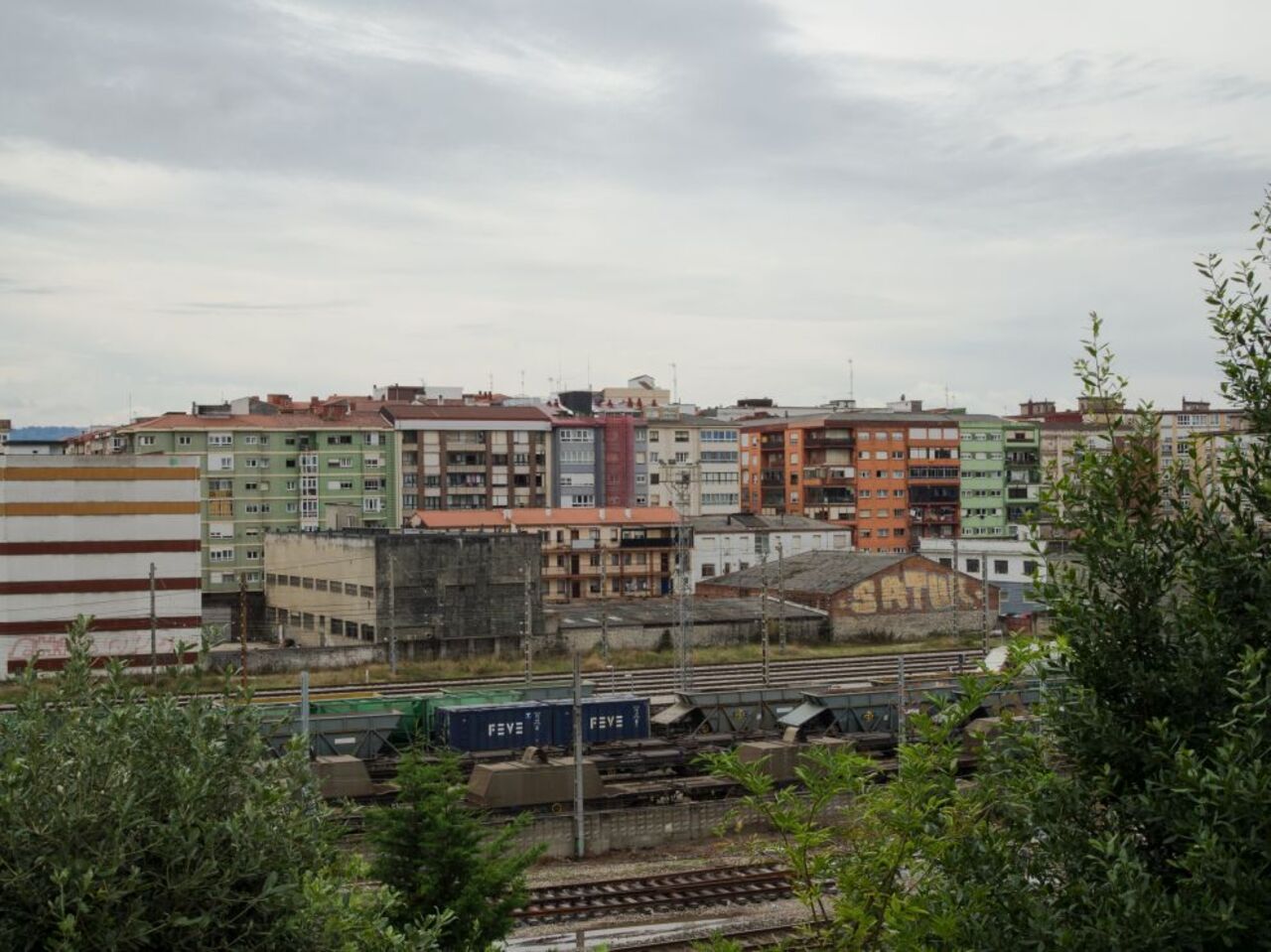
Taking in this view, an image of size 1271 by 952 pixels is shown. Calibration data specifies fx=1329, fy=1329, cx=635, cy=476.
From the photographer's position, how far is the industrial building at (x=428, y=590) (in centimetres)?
6862

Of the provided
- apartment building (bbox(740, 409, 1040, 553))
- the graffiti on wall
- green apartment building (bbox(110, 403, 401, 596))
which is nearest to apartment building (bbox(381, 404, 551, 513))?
green apartment building (bbox(110, 403, 401, 596))

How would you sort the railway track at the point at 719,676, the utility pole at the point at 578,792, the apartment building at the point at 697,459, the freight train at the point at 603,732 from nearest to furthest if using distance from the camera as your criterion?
the utility pole at the point at 578,792
the freight train at the point at 603,732
the railway track at the point at 719,676
the apartment building at the point at 697,459

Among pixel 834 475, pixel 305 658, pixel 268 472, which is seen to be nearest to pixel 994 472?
pixel 834 475

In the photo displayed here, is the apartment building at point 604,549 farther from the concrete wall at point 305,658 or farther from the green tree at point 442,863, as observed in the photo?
the green tree at point 442,863

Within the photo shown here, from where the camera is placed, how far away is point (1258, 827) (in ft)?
28.7

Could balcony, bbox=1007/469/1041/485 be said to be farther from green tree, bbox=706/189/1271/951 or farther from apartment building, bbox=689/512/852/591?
green tree, bbox=706/189/1271/951

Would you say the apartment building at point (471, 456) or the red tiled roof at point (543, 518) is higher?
the apartment building at point (471, 456)

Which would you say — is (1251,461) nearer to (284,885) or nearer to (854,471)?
(284,885)

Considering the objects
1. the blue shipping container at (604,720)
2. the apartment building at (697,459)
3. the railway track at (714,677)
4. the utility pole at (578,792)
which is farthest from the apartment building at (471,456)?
the utility pole at (578,792)

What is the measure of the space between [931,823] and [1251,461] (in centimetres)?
417

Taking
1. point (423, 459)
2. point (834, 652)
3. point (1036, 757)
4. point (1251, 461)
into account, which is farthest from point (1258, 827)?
point (423, 459)

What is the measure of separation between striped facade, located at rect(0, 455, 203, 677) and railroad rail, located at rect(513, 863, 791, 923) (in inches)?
1514

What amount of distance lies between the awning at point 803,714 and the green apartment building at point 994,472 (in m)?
78.5

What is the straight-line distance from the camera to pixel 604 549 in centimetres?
9162
